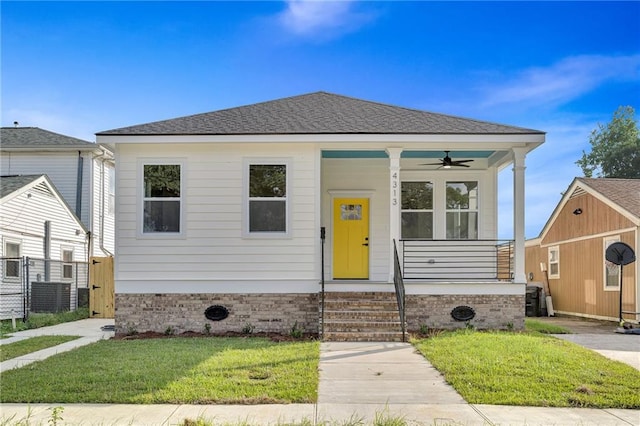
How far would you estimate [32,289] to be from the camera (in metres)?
16.5

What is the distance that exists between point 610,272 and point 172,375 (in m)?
13.1

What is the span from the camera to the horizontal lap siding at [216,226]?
12.0 metres

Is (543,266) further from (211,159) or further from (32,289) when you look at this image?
(32,289)

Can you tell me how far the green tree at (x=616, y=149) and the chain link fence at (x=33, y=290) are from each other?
29260mm

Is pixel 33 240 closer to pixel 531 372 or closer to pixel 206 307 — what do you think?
pixel 206 307

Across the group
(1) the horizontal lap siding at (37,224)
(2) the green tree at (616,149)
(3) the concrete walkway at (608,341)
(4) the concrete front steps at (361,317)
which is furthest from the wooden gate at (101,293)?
(2) the green tree at (616,149)

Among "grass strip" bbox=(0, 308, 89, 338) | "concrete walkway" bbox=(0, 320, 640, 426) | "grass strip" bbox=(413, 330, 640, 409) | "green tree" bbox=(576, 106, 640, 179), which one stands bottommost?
"grass strip" bbox=(0, 308, 89, 338)

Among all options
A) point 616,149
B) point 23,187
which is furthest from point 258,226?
point 616,149

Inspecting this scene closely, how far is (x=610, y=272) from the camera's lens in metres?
16.2

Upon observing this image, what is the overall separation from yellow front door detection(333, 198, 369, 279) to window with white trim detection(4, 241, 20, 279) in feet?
31.2

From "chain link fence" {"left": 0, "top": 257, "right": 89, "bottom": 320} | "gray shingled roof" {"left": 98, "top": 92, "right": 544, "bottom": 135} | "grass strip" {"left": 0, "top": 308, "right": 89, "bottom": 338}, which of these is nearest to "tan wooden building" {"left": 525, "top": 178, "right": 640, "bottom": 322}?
"gray shingled roof" {"left": 98, "top": 92, "right": 544, "bottom": 135}

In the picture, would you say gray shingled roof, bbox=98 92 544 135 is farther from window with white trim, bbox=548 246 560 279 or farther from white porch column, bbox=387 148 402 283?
window with white trim, bbox=548 246 560 279

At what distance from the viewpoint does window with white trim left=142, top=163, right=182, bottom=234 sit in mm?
12141

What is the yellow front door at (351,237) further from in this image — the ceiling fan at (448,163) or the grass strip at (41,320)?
the grass strip at (41,320)
